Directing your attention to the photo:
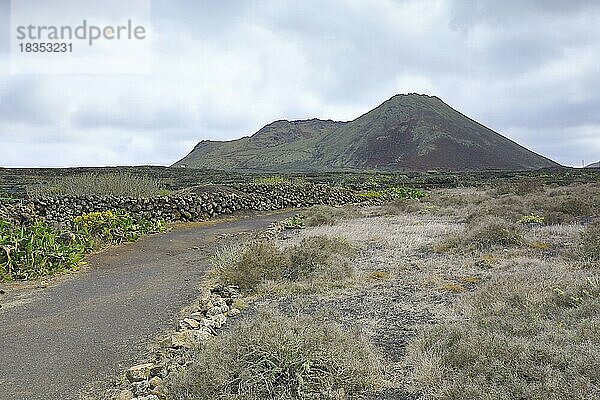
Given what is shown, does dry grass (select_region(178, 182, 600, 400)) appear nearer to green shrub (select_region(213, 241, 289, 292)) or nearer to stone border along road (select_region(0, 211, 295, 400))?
green shrub (select_region(213, 241, 289, 292))

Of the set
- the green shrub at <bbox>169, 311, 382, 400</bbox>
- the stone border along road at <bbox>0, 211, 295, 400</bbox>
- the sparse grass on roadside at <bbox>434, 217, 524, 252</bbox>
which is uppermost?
the sparse grass on roadside at <bbox>434, 217, 524, 252</bbox>

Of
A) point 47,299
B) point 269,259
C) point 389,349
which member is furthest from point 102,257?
point 389,349

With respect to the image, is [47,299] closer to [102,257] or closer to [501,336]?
[102,257]

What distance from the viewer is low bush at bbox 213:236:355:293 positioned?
8.62 meters

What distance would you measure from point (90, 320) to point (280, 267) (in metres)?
3.50

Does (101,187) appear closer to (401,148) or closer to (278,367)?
(278,367)

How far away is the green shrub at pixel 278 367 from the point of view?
414 cm

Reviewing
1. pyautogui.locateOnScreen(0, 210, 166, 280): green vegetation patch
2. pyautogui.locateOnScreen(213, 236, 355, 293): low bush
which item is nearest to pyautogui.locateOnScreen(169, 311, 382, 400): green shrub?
pyautogui.locateOnScreen(213, 236, 355, 293): low bush

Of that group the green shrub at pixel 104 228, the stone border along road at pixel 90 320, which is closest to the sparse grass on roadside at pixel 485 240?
the stone border along road at pixel 90 320

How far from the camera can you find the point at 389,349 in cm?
536

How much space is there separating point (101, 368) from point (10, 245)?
245 inches

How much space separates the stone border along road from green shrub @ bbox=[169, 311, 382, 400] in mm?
1443

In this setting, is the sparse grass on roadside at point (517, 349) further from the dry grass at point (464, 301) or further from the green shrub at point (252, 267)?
the green shrub at point (252, 267)

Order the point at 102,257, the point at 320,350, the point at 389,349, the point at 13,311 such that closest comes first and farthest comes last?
the point at 320,350
the point at 389,349
the point at 13,311
the point at 102,257
